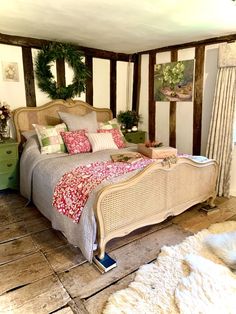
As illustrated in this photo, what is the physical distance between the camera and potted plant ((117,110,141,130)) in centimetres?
467

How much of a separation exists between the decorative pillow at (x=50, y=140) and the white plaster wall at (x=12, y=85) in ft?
2.42

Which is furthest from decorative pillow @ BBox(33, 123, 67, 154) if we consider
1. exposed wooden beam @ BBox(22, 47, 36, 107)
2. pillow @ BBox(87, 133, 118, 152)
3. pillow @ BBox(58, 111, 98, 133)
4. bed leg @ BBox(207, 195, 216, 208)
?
bed leg @ BBox(207, 195, 216, 208)

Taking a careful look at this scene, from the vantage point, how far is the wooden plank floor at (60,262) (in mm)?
1721

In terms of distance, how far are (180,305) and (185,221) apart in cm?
131

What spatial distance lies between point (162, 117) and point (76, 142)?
75.6 inches

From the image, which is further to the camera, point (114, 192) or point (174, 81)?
point (174, 81)

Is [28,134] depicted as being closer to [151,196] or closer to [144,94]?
[151,196]

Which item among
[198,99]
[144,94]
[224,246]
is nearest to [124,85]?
[144,94]

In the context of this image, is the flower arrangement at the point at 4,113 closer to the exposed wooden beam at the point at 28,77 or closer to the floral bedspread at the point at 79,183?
the exposed wooden beam at the point at 28,77

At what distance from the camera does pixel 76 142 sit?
3238 mm

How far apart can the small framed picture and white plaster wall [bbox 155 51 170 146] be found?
2357 millimetres

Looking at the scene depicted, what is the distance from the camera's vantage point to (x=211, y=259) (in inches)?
83.9

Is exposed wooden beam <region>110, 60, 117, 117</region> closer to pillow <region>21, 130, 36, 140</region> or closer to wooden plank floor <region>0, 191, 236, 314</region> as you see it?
pillow <region>21, 130, 36, 140</region>

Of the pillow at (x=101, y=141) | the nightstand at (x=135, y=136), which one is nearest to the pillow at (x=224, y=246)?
the pillow at (x=101, y=141)
